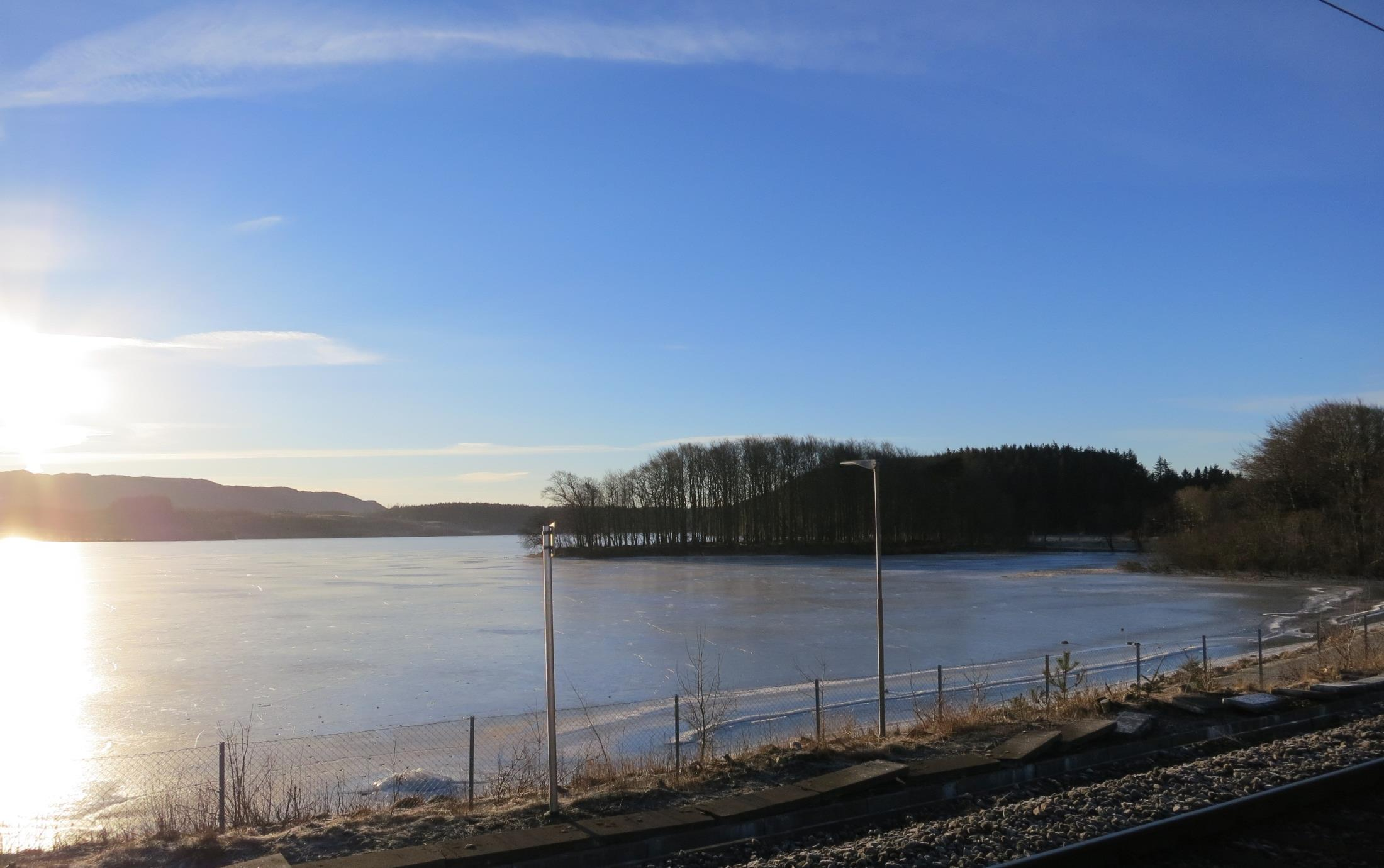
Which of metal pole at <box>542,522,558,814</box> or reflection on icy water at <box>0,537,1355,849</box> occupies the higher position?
metal pole at <box>542,522,558,814</box>

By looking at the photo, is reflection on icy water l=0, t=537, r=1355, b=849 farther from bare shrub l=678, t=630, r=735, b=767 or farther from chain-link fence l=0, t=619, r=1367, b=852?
bare shrub l=678, t=630, r=735, b=767

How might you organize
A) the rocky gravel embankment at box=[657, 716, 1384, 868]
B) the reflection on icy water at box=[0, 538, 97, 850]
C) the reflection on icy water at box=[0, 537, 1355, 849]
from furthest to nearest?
the reflection on icy water at box=[0, 537, 1355, 849] < the reflection on icy water at box=[0, 538, 97, 850] < the rocky gravel embankment at box=[657, 716, 1384, 868]

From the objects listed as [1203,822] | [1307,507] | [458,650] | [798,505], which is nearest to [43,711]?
[458,650]

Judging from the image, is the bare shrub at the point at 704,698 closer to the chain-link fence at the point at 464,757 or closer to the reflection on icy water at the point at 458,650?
the chain-link fence at the point at 464,757

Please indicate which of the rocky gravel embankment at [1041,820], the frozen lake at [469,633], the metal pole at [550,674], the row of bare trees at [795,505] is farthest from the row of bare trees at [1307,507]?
the metal pole at [550,674]

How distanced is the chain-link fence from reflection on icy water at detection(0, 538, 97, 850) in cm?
8

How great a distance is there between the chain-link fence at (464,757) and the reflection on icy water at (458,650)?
10cm

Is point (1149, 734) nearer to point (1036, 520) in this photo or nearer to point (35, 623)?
point (35, 623)

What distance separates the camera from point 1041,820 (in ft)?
21.0

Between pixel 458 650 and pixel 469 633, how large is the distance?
336 cm

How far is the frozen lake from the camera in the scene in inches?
646

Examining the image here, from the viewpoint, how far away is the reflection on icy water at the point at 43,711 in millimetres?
10938

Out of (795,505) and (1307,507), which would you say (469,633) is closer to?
(1307,507)

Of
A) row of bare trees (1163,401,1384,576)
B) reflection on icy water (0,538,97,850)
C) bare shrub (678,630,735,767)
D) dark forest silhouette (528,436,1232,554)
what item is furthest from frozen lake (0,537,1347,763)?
dark forest silhouette (528,436,1232,554)
